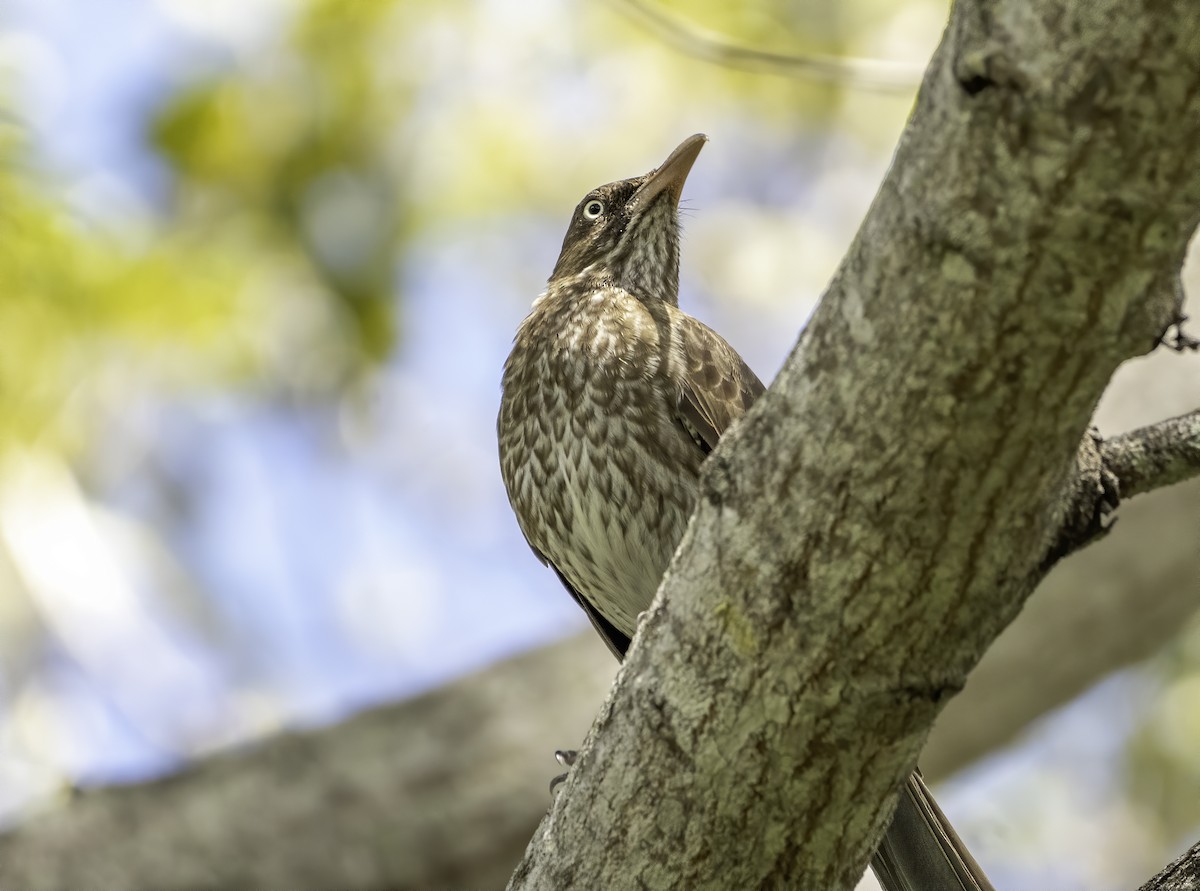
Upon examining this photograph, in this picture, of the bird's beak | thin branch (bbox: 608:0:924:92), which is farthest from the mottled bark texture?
thin branch (bbox: 608:0:924:92)

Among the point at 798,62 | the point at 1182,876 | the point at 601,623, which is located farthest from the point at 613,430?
the point at 1182,876

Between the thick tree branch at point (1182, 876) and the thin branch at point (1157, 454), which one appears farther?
the thick tree branch at point (1182, 876)

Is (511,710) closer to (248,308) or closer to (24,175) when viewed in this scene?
(248,308)

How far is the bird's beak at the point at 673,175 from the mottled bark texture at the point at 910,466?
2540 mm

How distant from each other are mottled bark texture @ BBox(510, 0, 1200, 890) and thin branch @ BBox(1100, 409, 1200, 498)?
0.09 metres

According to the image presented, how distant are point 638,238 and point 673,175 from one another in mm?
263

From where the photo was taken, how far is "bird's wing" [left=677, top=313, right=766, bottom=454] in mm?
3873

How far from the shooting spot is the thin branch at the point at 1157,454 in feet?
6.97

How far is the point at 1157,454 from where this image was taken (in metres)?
2.13

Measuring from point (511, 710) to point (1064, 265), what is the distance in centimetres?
385

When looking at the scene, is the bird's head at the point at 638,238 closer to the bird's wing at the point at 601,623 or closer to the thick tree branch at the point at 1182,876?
the bird's wing at the point at 601,623

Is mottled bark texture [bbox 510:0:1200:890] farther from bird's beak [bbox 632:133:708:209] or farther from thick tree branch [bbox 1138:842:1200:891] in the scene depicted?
bird's beak [bbox 632:133:708:209]

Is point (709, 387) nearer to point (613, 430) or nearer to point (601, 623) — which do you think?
point (613, 430)

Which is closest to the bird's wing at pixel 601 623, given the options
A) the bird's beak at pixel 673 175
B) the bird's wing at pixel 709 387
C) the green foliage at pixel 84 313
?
the bird's wing at pixel 709 387
